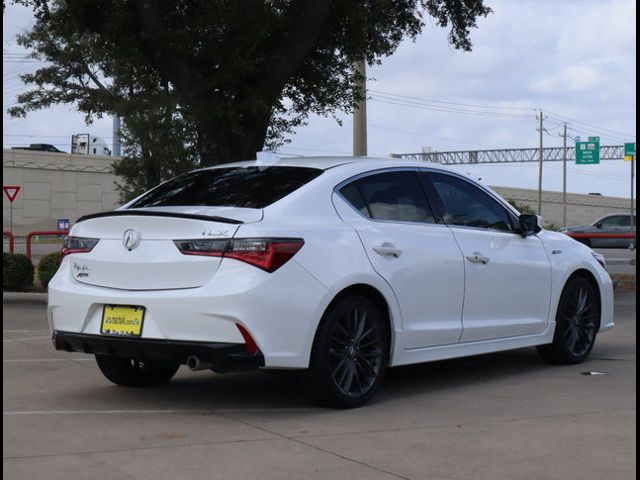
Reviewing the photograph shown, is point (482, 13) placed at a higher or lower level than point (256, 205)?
higher

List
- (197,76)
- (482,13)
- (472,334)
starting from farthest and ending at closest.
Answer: (482,13)
(197,76)
(472,334)

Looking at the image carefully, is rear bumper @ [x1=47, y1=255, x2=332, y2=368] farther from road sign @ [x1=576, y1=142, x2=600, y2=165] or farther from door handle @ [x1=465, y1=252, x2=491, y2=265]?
road sign @ [x1=576, y1=142, x2=600, y2=165]

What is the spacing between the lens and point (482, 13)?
1784 centimetres

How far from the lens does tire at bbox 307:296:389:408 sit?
20.8ft

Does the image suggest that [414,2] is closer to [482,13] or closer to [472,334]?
[482,13]

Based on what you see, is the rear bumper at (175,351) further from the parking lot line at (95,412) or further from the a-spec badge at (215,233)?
the a-spec badge at (215,233)

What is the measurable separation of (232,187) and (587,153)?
65.2 metres

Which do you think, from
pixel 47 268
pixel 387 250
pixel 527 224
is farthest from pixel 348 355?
pixel 47 268

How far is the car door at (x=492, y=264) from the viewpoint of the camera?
7551mm

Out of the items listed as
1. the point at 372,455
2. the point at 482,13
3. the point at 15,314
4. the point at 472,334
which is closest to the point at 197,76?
the point at 15,314

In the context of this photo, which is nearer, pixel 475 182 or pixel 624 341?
pixel 475 182

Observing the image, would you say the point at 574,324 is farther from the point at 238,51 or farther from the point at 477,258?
the point at 238,51

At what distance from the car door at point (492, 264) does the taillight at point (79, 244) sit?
2.52 meters

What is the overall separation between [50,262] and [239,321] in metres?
11.4
